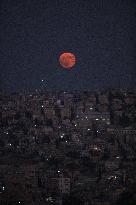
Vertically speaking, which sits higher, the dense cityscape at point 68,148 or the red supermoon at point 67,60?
the red supermoon at point 67,60

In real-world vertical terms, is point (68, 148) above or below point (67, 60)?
below

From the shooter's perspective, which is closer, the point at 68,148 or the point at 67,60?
the point at 68,148

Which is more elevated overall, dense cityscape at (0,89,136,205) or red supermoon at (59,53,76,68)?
red supermoon at (59,53,76,68)

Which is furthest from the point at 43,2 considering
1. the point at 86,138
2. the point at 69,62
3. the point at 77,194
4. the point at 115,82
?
the point at 77,194

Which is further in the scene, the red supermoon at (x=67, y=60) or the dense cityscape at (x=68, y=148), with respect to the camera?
the red supermoon at (x=67, y=60)
